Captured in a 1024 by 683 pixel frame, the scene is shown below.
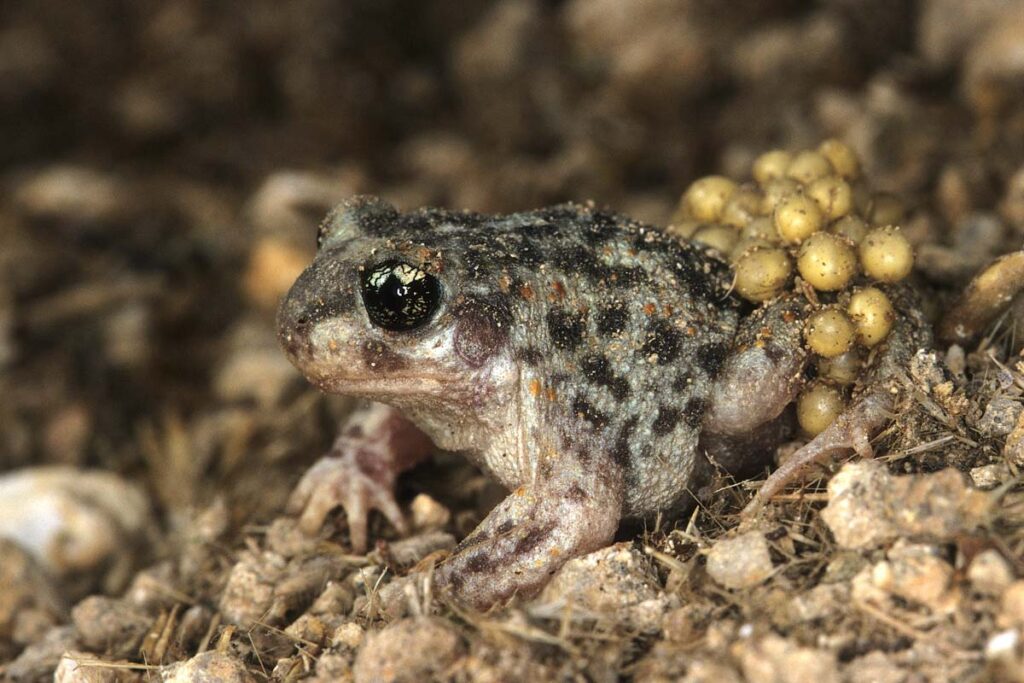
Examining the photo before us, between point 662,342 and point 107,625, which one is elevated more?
point 662,342

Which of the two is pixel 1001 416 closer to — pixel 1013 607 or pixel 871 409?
pixel 871 409

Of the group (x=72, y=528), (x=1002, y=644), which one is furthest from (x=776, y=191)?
(x=72, y=528)

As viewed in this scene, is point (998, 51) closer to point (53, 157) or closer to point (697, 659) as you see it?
point (697, 659)

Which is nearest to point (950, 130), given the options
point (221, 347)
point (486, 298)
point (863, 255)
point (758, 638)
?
point (863, 255)

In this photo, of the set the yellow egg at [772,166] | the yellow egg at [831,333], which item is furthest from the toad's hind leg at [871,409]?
the yellow egg at [772,166]

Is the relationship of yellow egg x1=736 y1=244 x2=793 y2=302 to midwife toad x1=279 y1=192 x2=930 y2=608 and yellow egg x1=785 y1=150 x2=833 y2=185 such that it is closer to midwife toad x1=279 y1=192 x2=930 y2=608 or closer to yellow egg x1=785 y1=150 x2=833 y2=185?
midwife toad x1=279 y1=192 x2=930 y2=608

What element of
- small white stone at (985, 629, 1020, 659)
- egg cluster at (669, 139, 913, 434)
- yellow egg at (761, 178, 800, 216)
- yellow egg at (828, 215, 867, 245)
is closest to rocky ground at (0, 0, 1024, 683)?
small white stone at (985, 629, 1020, 659)
